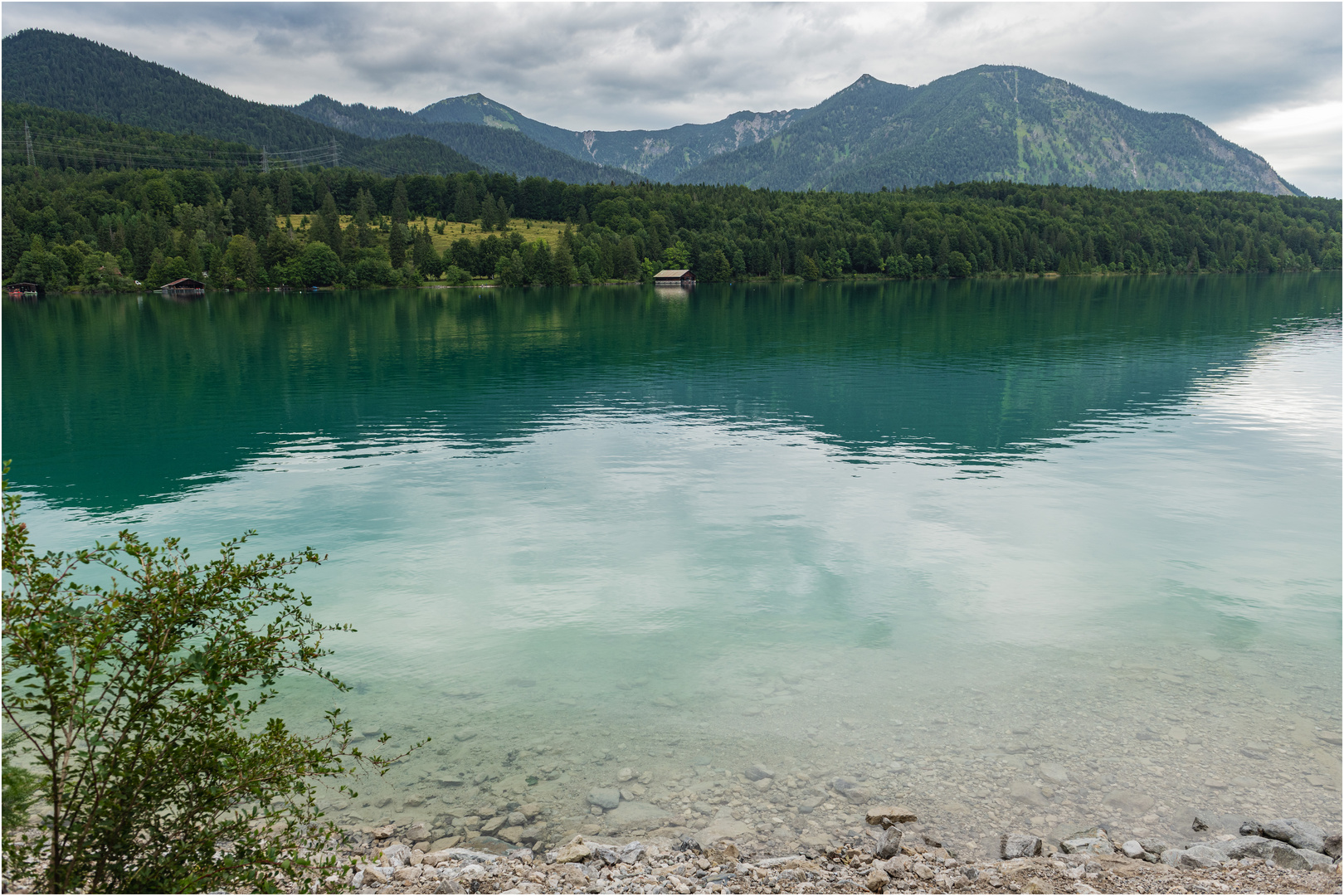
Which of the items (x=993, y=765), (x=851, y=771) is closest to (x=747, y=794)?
(x=851, y=771)

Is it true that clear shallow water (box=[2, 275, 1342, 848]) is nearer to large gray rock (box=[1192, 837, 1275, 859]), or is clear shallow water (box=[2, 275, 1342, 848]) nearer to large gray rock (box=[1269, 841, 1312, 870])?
large gray rock (box=[1192, 837, 1275, 859])

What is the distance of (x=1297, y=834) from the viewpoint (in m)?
12.8

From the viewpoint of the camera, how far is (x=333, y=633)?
21.5 metres

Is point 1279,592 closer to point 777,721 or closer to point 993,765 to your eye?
point 993,765

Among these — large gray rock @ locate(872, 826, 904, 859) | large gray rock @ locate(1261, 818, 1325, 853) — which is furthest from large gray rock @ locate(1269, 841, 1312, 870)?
large gray rock @ locate(872, 826, 904, 859)

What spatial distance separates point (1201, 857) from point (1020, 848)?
2.52m

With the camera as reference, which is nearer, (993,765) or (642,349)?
(993,765)

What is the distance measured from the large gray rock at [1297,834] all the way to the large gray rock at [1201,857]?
1330mm

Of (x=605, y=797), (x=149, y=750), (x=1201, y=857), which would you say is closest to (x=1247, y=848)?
(x=1201, y=857)

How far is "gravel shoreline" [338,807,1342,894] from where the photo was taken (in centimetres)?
1159

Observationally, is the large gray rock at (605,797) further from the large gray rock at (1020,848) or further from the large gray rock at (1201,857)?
the large gray rock at (1201,857)

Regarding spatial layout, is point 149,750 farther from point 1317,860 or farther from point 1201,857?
point 1317,860

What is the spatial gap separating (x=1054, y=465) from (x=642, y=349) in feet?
178

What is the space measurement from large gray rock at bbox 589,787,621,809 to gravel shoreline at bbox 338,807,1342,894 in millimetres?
1102
